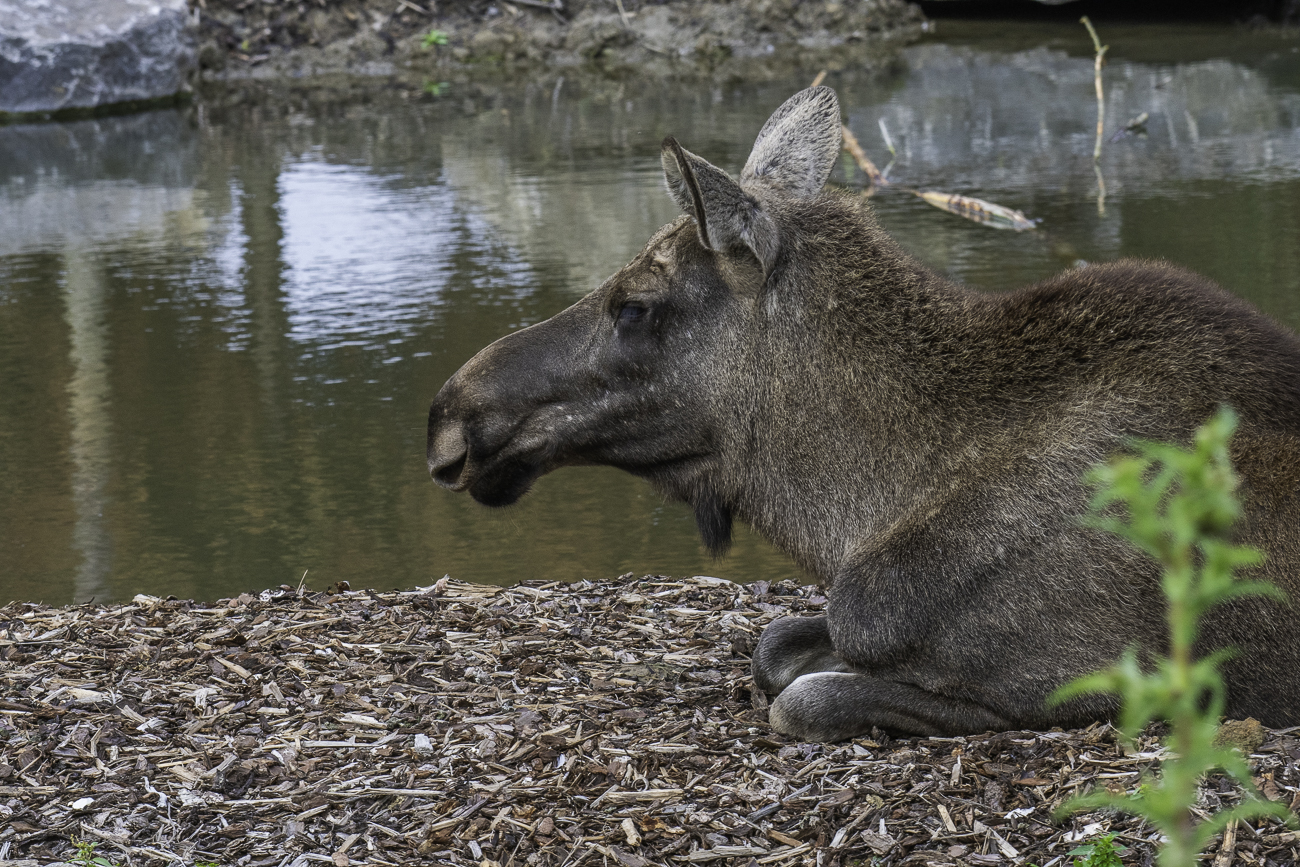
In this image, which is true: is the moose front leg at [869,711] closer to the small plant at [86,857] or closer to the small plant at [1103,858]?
the small plant at [1103,858]

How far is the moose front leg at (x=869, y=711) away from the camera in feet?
12.7

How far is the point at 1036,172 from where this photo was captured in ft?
44.4

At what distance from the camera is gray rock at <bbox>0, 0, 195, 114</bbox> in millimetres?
20156

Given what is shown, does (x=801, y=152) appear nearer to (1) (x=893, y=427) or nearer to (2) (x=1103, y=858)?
(1) (x=893, y=427)

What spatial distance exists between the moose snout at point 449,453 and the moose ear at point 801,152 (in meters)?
1.22

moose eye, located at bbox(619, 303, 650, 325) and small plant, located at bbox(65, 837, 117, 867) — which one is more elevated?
moose eye, located at bbox(619, 303, 650, 325)

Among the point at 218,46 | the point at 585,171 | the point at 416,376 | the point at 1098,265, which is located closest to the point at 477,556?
the point at 416,376

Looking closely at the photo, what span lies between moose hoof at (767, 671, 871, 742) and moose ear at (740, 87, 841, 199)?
5.06 feet

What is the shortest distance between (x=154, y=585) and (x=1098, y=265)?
A: 446 cm

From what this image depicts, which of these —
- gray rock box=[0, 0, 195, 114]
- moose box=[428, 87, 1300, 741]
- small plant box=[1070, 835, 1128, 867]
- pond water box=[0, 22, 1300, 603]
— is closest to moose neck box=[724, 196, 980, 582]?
moose box=[428, 87, 1300, 741]

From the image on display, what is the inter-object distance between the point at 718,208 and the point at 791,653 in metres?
1.44

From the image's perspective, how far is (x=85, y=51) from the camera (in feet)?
67.2

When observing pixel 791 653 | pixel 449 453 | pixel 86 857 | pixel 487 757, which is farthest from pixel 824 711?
pixel 86 857

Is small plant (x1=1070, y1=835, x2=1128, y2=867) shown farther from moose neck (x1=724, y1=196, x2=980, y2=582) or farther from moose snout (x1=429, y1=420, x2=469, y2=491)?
moose snout (x1=429, y1=420, x2=469, y2=491)
